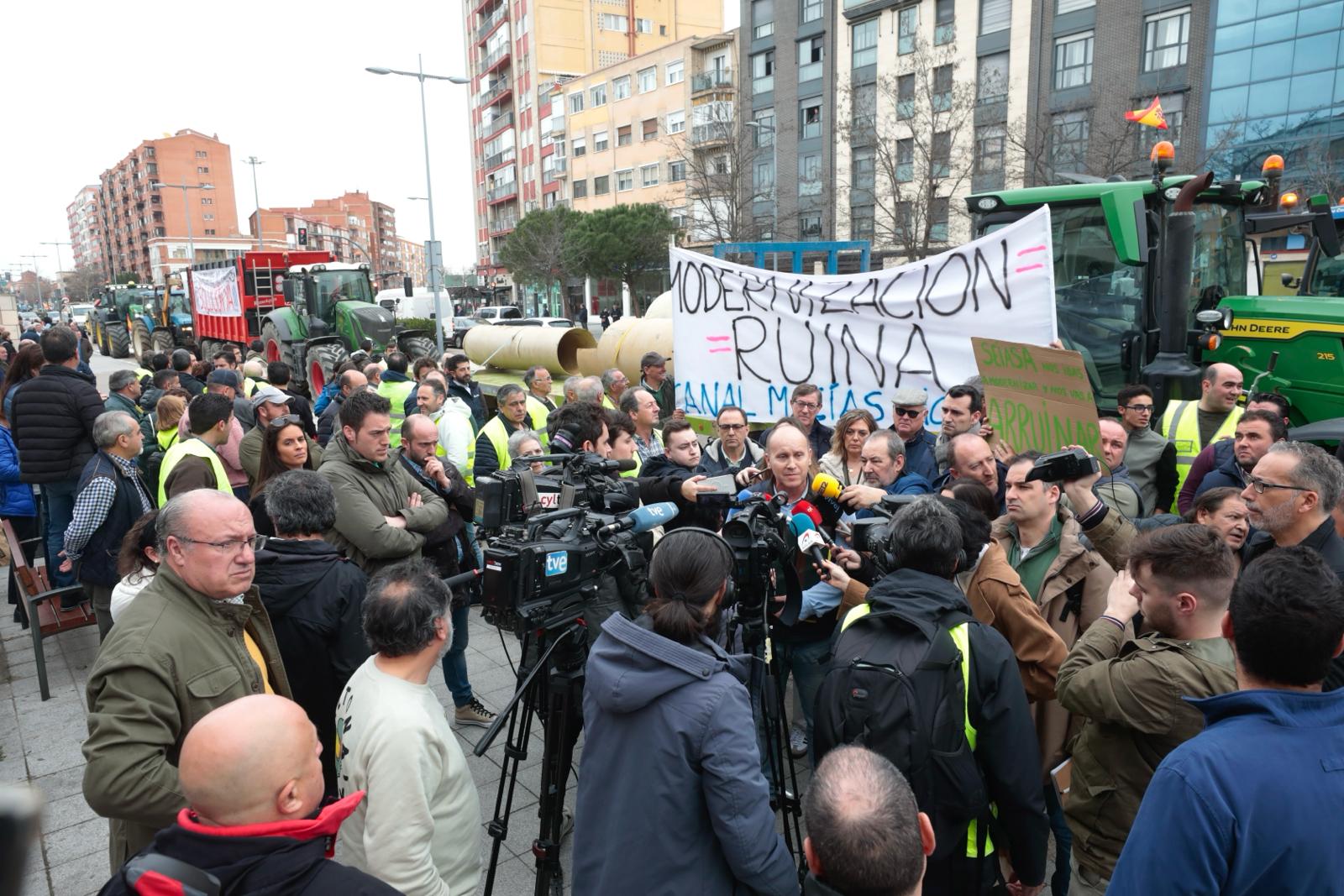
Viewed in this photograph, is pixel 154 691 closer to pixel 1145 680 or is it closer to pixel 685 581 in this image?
pixel 685 581

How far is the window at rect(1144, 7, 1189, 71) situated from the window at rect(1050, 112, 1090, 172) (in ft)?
A: 11.5

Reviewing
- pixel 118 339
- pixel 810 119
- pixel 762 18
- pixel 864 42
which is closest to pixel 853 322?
pixel 118 339

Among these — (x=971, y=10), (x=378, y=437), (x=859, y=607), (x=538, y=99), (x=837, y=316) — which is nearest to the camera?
(x=859, y=607)

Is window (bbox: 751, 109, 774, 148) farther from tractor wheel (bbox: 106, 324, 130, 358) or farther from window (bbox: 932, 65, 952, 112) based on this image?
tractor wheel (bbox: 106, 324, 130, 358)

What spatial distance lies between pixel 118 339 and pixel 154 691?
1237 inches

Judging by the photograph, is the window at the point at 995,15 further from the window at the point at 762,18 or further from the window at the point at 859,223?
the window at the point at 762,18

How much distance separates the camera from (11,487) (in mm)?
6902

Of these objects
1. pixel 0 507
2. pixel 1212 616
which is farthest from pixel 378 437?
pixel 0 507

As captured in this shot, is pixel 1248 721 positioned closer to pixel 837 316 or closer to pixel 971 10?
pixel 837 316

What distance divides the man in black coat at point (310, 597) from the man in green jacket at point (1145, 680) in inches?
96.1

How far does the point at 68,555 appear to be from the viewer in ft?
17.3

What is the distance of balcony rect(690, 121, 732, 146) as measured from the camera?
125 feet

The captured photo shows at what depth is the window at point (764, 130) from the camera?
42125 mm

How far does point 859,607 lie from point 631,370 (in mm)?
8165
